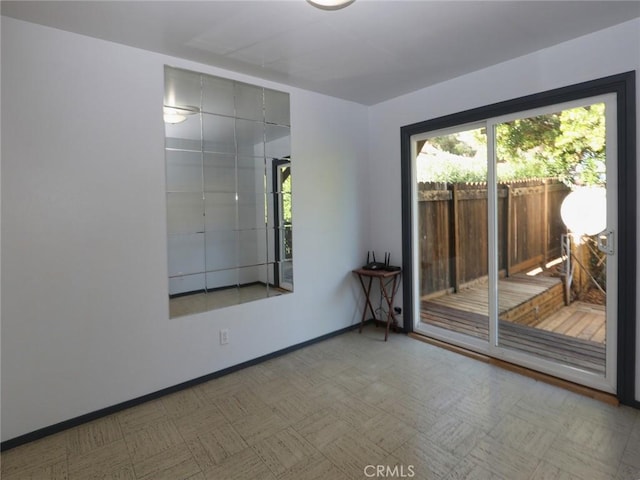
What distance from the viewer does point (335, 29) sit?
2.22 metres

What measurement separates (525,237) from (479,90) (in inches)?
51.2

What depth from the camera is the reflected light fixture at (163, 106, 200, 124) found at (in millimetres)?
2553

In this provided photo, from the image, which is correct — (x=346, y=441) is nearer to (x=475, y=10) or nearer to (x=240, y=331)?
(x=240, y=331)

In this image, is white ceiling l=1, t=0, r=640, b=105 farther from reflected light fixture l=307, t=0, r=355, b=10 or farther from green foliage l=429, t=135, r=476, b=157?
green foliage l=429, t=135, r=476, b=157

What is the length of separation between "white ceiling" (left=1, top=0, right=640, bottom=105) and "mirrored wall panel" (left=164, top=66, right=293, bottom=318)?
28cm

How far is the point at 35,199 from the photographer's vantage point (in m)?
2.07

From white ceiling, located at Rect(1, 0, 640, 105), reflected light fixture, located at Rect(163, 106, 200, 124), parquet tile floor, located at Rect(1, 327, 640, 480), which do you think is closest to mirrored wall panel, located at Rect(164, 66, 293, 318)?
reflected light fixture, located at Rect(163, 106, 200, 124)

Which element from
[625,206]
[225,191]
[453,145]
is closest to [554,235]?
[625,206]

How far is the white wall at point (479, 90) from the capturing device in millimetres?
2281

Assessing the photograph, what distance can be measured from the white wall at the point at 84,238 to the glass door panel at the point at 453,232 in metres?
2.00

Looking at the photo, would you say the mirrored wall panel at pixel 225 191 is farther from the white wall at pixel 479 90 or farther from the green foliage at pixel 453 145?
the green foliage at pixel 453 145

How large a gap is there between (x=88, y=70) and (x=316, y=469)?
273 cm

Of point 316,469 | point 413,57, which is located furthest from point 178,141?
point 316,469

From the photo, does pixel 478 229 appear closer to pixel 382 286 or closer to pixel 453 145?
pixel 453 145
